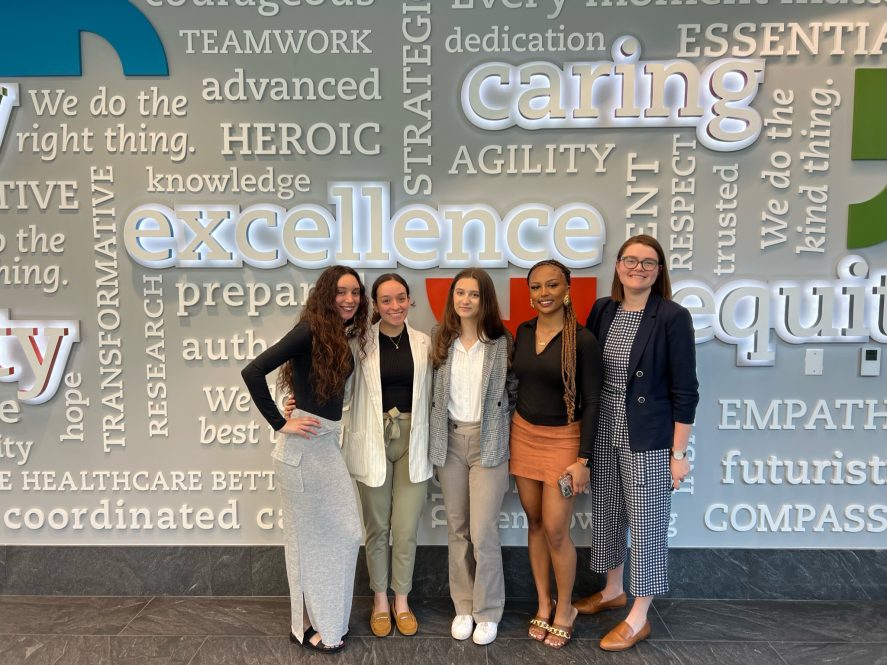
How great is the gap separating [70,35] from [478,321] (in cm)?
235

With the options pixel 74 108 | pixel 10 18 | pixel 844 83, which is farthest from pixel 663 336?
pixel 10 18

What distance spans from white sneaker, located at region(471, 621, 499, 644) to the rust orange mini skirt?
679mm

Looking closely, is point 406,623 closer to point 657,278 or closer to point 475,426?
point 475,426

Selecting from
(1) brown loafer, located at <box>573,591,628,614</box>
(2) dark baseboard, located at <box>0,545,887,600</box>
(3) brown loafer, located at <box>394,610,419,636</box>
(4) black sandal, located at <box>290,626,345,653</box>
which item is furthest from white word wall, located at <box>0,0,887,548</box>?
(4) black sandal, located at <box>290,626,345,653</box>

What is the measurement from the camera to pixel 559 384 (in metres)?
2.29

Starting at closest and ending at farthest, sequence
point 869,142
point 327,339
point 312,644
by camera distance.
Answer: point 327,339, point 312,644, point 869,142

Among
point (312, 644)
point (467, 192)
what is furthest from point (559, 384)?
point (312, 644)

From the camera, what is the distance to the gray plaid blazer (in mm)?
2355

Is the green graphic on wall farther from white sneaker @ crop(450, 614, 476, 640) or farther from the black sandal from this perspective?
the black sandal

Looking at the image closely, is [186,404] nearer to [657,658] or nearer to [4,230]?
[4,230]

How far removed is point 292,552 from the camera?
2363mm

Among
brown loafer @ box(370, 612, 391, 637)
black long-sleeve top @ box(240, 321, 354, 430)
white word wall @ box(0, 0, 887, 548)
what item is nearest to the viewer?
black long-sleeve top @ box(240, 321, 354, 430)

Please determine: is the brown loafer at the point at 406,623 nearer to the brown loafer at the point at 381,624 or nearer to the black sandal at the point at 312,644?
the brown loafer at the point at 381,624

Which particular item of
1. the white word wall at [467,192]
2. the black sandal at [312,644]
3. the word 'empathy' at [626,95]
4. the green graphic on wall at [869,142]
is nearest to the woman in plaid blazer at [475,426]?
the white word wall at [467,192]
